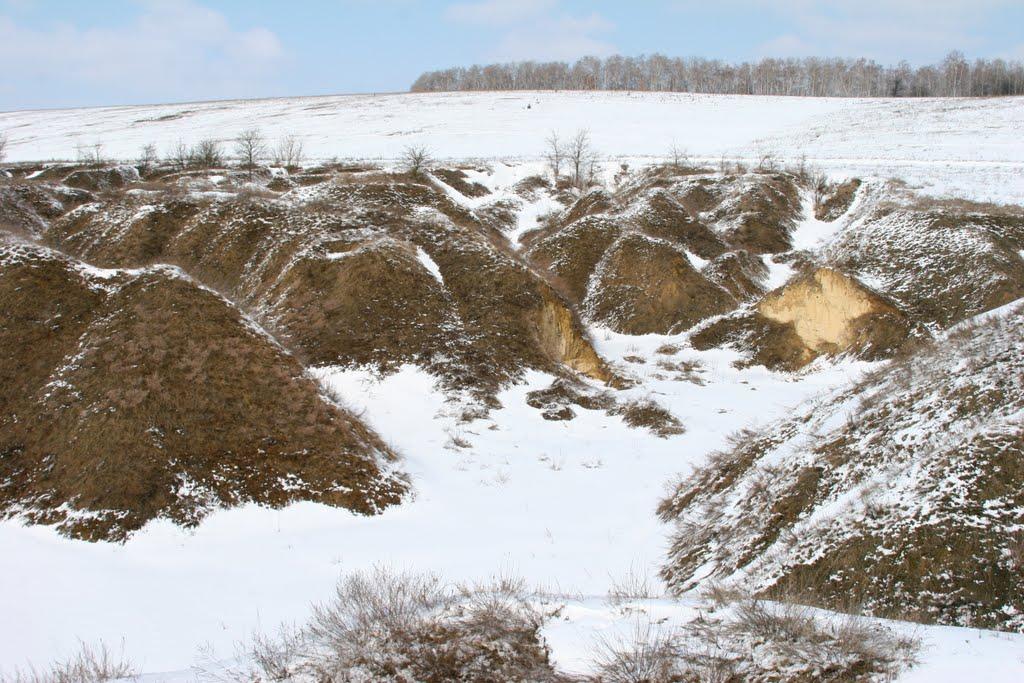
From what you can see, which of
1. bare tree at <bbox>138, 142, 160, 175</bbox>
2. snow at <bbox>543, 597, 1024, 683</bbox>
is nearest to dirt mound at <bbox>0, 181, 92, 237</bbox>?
bare tree at <bbox>138, 142, 160, 175</bbox>

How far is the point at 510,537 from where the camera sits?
41.1 feet

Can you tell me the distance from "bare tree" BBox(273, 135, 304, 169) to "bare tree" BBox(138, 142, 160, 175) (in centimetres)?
1335

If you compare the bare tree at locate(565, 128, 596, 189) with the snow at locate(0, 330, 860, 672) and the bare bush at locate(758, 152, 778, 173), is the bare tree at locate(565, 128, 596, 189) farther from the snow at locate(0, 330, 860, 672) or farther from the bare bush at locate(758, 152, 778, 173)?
the snow at locate(0, 330, 860, 672)

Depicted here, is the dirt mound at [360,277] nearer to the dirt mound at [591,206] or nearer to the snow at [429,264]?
the snow at [429,264]

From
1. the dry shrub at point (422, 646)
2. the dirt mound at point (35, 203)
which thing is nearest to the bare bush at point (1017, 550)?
the dry shrub at point (422, 646)

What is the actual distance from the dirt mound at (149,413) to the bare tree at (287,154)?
180 feet

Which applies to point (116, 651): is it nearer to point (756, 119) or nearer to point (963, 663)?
point (963, 663)

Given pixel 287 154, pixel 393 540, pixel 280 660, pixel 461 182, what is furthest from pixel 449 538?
pixel 287 154

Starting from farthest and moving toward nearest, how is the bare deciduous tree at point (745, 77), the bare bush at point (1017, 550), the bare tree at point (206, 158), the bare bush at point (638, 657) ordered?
the bare deciduous tree at point (745, 77) < the bare tree at point (206, 158) < the bare bush at point (1017, 550) < the bare bush at point (638, 657)

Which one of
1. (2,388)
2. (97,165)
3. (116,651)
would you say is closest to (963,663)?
(116,651)

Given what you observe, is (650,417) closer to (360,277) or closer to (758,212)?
(360,277)

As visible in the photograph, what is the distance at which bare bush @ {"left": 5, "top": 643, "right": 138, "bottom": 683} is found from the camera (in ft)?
21.9

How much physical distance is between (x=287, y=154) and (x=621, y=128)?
161 ft

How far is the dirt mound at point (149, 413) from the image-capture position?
11852mm
